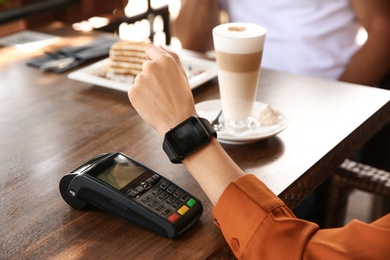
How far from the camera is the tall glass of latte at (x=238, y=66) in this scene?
1.11 meters

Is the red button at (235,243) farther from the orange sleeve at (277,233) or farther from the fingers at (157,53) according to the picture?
the fingers at (157,53)

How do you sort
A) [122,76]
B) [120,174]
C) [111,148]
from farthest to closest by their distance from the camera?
[122,76], [111,148], [120,174]

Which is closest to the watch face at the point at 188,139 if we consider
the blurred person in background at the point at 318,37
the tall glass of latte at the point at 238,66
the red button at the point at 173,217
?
Answer: the red button at the point at 173,217

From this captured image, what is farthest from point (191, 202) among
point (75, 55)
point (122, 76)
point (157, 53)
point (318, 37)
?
point (318, 37)

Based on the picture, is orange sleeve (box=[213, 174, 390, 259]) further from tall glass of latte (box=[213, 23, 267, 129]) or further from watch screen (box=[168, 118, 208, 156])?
tall glass of latte (box=[213, 23, 267, 129])

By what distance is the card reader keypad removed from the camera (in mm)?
850

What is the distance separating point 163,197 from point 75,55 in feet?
2.74

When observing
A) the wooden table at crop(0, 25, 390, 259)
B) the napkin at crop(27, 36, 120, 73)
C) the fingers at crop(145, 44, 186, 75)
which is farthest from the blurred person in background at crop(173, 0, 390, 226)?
the fingers at crop(145, 44, 186, 75)

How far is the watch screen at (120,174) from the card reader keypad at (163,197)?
0.07ft

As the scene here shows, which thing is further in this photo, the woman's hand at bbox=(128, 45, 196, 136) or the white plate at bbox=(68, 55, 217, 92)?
the white plate at bbox=(68, 55, 217, 92)

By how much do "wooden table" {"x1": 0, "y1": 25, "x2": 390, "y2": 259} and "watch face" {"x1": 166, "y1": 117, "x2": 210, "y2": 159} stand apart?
0.09 metres

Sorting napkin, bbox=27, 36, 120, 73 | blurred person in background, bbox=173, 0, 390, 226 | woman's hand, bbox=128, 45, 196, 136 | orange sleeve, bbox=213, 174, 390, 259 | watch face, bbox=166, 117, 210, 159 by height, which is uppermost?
woman's hand, bbox=128, 45, 196, 136

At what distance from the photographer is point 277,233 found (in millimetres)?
818

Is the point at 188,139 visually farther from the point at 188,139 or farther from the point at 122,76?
the point at 122,76
